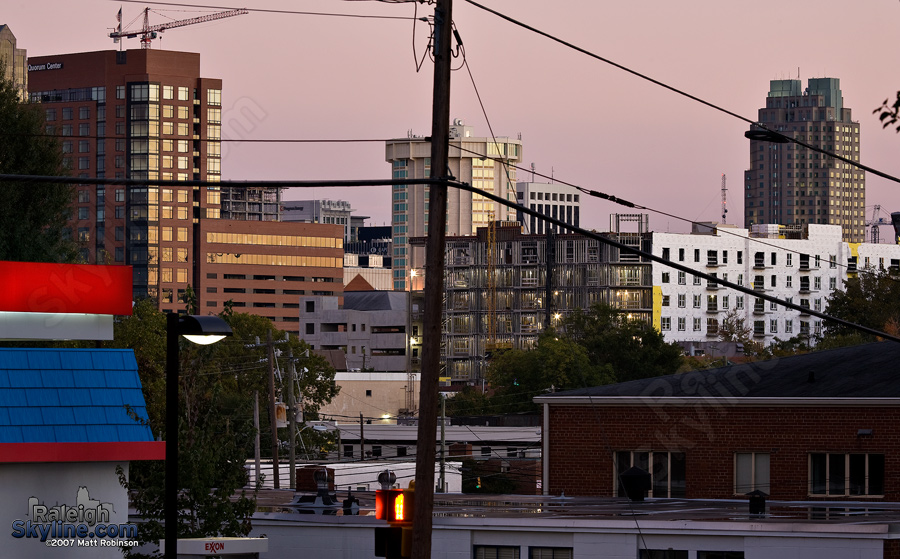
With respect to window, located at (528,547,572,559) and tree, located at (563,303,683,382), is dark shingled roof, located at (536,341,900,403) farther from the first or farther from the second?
tree, located at (563,303,683,382)

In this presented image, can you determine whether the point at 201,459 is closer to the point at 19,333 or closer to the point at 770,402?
the point at 19,333

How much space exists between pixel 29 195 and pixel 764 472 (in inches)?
1223

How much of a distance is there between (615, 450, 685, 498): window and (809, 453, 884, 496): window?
3355 millimetres

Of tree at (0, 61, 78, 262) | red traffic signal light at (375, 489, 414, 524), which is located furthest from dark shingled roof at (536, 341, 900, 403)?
tree at (0, 61, 78, 262)

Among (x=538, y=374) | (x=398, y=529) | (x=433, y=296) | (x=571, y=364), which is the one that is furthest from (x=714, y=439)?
(x=538, y=374)

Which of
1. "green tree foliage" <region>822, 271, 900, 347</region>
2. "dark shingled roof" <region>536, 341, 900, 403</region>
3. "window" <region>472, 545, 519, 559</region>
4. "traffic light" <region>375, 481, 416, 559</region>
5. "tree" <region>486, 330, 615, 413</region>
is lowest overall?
"tree" <region>486, 330, 615, 413</region>

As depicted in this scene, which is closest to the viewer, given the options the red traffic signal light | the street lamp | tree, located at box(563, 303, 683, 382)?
the street lamp

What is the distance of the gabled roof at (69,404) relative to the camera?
23188mm

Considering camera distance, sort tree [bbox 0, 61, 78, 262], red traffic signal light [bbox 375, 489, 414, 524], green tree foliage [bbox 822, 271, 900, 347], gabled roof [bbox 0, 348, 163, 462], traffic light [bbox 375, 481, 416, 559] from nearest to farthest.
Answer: traffic light [bbox 375, 481, 416, 559]
red traffic signal light [bbox 375, 489, 414, 524]
gabled roof [bbox 0, 348, 163, 462]
tree [bbox 0, 61, 78, 262]
green tree foliage [bbox 822, 271, 900, 347]

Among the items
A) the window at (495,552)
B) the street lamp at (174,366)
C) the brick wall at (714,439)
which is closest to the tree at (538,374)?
the brick wall at (714,439)

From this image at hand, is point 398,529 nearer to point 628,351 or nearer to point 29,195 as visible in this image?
point 29,195

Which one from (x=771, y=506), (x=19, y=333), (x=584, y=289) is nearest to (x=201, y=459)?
(x=19, y=333)

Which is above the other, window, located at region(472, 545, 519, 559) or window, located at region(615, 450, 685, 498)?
→ window, located at region(615, 450, 685, 498)

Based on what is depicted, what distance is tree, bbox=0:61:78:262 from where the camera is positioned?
52438 mm
